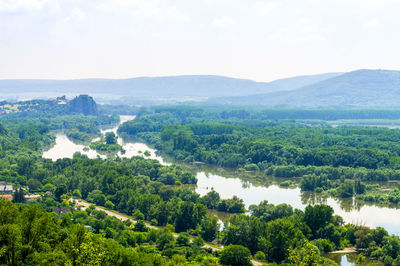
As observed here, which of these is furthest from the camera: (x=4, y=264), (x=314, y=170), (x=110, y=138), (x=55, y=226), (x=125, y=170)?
(x=110, y=138)

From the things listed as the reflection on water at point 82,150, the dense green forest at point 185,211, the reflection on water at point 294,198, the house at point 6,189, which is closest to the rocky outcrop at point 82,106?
the reflection on water at point 82,150

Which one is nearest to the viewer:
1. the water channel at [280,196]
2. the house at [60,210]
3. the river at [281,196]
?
the house at [60,210]

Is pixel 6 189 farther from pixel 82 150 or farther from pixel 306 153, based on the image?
pixel 306 153

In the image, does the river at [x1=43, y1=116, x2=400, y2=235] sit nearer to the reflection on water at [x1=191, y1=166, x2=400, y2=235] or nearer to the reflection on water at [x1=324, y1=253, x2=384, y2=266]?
the reflection on water at [x1=191, y1=166, x2=400, y2=235]

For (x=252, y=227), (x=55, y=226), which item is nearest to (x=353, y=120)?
(x=252, y=227)

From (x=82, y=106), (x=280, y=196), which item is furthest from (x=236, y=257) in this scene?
(x=82, y=106)

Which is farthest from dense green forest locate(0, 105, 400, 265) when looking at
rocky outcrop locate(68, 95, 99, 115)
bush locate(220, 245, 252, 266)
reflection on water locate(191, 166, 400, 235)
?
rocky outcrop locate(68, 95, 99, 115)

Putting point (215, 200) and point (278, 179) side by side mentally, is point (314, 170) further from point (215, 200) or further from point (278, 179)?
point (215, 200)

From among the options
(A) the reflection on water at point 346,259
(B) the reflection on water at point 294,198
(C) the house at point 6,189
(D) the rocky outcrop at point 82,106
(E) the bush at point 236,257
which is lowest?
(A) the reflection on water at point 346,259

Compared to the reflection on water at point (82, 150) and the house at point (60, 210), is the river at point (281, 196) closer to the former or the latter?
the reflection on water at point (82, 150)

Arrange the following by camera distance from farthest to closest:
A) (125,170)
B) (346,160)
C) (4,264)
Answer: (346,160) → (125,170) → (4,264)

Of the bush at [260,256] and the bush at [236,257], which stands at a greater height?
the bush at [236,257]
